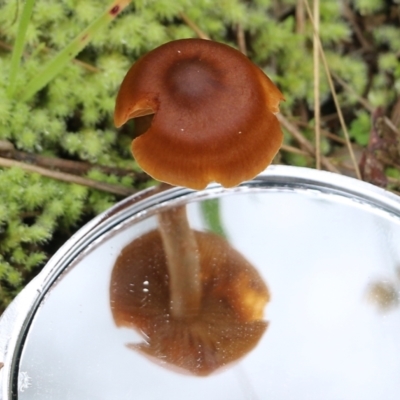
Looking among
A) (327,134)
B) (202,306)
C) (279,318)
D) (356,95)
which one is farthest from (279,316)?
(356,95)

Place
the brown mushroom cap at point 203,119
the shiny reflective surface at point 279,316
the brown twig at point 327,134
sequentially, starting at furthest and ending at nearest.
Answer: the brown twig at point 327,134 < the shiny reflective surface at point 279,316 < the brown mushroom cap at point 203,119

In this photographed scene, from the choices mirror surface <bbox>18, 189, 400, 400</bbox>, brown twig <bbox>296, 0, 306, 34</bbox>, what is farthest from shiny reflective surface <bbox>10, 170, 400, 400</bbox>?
brown twig <bbox>296, 0, 306, 34</bbox>

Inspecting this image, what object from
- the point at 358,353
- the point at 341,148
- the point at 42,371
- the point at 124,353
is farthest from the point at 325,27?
the point at 42,371

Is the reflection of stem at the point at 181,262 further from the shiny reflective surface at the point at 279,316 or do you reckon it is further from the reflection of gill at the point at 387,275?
the reflection of gill at the point at 387,275

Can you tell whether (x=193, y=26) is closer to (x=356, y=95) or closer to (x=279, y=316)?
(x=356, y=95)

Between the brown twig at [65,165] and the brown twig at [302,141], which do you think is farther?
the brown twig at [302,141]

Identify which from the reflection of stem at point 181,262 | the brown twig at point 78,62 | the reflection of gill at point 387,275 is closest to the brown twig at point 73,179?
the reflection of stem at point 181,262

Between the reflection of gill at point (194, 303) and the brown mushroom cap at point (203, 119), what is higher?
the brown mushroom cap at point (203, 119)
